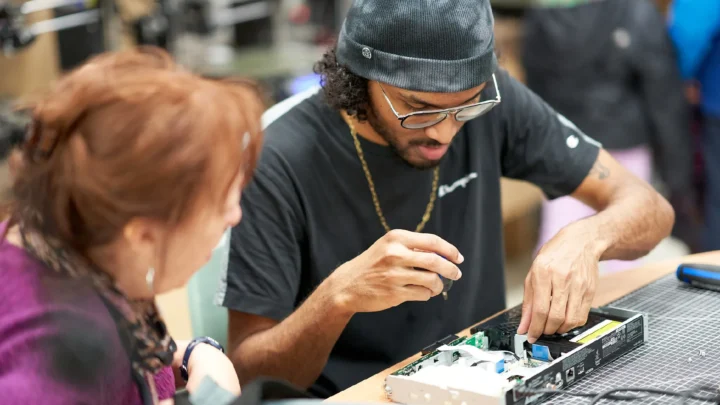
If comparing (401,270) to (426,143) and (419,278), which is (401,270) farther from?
(426,143)

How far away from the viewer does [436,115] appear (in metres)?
1.58

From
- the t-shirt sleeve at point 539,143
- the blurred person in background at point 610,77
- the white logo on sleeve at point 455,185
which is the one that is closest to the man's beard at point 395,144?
the white logo on sleeve at point 455,185

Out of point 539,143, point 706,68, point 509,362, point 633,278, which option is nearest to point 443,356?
point 509,362

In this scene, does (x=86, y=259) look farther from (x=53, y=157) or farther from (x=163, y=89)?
(x=163, y=89)

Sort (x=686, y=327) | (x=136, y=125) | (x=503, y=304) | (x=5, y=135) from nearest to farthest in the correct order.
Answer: (x=136, y=125) → (x=686, y=327) → (x=503, y=304) → (x=5, y=135)

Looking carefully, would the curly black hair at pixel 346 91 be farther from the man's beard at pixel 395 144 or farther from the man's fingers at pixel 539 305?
the man's fingers at pixel 539 305

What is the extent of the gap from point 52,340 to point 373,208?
878mm

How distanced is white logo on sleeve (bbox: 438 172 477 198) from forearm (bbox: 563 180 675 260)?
28cm

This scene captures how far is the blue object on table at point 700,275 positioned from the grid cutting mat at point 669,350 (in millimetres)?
14

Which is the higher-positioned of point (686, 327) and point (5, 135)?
point (5, 135)

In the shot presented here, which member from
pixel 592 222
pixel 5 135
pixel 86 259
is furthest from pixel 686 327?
pixel 5 135

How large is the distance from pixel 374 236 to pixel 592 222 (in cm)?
44

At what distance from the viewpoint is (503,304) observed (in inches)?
79.0

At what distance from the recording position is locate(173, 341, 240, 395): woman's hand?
4.31ft
